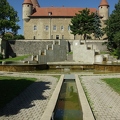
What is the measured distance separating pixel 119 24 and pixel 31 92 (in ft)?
125

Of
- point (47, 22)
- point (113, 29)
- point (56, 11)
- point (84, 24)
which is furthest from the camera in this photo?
point (56, 11)

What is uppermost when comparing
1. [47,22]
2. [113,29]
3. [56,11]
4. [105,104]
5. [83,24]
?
[56,11]

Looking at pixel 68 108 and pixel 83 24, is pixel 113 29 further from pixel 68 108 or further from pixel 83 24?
pixel 68 108

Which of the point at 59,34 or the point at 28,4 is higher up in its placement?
the point at 28,4

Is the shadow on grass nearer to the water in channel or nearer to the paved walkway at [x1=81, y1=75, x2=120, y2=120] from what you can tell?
the water in channel

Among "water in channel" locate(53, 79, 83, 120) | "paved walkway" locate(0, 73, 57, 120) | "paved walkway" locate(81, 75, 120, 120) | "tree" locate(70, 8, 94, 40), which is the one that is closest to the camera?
"paved walkway" locate(0, 73, 57, 120)

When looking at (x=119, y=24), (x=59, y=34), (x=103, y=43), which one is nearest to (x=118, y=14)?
(x=119, y=24)

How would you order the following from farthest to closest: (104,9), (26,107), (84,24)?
(104,9)
(84,24)
(26,107)

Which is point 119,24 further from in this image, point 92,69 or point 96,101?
point 96,101

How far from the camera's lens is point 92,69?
2477cm

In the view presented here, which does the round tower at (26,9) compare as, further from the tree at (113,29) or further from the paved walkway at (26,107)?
the paved walkway at (26,107)

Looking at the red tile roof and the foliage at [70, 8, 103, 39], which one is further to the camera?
the red tile roof

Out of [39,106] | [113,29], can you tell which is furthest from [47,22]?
[39,106]

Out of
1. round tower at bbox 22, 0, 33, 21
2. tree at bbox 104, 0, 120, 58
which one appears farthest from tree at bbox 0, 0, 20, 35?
tree at bbox 104, 0, 120, 58
